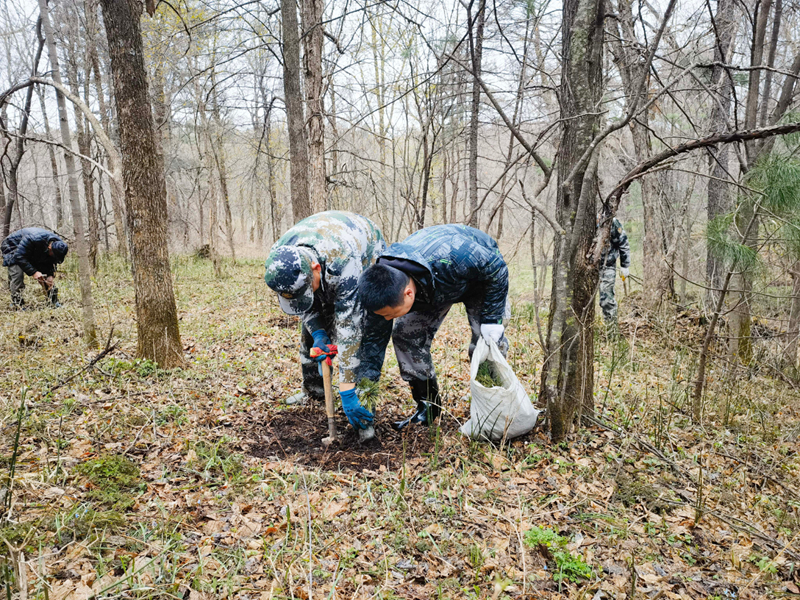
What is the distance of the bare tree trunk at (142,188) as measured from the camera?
12.3ft

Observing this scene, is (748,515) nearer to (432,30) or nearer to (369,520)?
(369,520)

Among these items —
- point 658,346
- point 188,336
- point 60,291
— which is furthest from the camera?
point 60,291

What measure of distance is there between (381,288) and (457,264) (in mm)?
620

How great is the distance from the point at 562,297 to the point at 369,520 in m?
1.77

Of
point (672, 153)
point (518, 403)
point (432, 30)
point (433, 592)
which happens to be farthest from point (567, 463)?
point (432, 30)

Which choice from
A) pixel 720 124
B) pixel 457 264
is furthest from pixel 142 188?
pixel 720 124

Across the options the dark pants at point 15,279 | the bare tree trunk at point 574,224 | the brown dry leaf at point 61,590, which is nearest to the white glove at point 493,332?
the bare tree trunk at point 574,224

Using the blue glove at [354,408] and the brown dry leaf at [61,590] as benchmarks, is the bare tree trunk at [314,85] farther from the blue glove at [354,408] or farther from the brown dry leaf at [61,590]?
the brown dry leaf at [61,590]

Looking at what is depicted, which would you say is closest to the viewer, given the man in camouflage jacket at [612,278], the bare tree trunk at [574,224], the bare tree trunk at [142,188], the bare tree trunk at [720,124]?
the bare tree trunk at [574,224]

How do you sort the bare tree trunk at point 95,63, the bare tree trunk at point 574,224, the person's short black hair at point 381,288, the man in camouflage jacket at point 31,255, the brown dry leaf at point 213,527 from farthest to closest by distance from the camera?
the bare tree trunk at point 95,63 → the man in camouflage jacket at point 31,255 → the bare tree trunk at point 574,224 → the person's short black hair at point 381,288 → the brown dry leaf at point 213,527

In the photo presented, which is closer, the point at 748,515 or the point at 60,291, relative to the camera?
the point at 748,515

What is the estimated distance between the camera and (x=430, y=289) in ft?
9.54

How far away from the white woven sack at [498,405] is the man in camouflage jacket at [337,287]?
30.3 inches

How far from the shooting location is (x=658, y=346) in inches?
242
